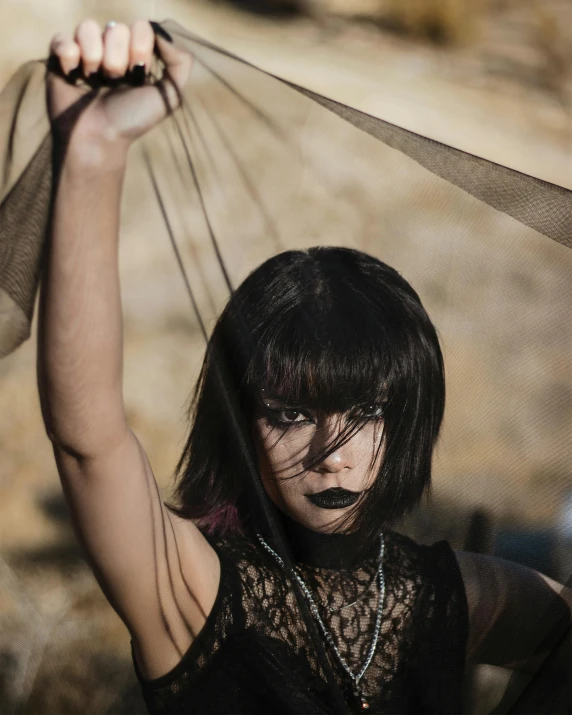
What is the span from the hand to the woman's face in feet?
1.09

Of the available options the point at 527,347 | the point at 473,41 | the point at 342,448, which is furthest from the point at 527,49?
the point at 342,448

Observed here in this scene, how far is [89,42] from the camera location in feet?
2.45

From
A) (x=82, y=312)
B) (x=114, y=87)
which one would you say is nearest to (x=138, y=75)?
(x=114, y=87)

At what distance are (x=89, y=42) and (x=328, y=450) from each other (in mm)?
484

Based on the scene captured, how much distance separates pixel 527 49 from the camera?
3.34m

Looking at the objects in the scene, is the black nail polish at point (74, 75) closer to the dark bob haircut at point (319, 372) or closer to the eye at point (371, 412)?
the dark bob haircut at point (319, 372)

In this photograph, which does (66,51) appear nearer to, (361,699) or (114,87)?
(114,87)

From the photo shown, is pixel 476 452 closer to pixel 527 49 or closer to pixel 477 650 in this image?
pixel 477 650

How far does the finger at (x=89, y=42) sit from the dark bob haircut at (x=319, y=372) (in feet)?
1.02

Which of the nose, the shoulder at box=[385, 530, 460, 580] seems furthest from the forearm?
the shoulder at box=[385, 530, 460, 580]

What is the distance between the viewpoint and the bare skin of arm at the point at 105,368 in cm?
77

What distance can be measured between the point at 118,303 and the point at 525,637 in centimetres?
65

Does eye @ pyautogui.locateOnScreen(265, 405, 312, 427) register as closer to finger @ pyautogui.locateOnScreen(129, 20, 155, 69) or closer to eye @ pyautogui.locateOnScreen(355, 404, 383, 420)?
eye @ pyautogui.locateOnScreen(355, 404, 383, 420)

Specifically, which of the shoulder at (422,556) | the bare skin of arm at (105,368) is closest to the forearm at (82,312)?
the bare skin of arm at (105,368)
